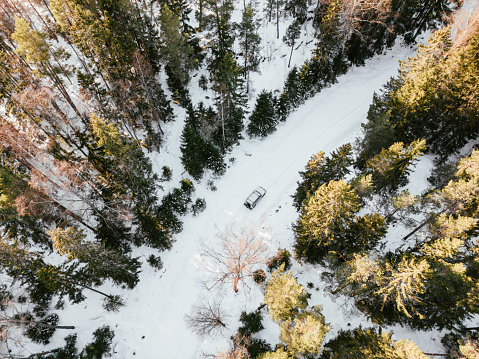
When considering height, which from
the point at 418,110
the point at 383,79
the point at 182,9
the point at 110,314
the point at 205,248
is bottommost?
the point at 110,314

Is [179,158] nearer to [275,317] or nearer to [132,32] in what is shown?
[132,32]

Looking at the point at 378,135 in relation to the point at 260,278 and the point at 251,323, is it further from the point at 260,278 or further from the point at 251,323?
the point at 251,323

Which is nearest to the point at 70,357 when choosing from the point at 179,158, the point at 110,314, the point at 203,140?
the point at 110,314

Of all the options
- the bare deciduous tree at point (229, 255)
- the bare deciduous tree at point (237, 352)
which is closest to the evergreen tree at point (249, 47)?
the bare deciduous tree at point (229, 255)

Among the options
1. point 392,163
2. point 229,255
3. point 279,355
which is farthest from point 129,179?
point 392,163

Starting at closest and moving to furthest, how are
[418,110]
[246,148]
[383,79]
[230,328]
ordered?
1. [230,328]
2. [418,110]
3. [246,148]
4. [383,79]

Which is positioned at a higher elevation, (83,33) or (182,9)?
(182,9)
